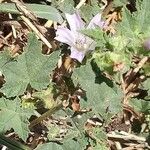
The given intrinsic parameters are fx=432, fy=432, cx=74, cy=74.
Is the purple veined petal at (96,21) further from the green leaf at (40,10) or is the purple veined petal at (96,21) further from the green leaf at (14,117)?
the green leaf at (14,117)

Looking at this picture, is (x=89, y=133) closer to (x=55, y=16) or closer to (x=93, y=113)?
(x=93, y=113)

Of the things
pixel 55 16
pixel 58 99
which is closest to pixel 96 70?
pixel 58 99

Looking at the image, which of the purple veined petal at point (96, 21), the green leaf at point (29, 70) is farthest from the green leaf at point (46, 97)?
the purple veined petal at point (96, 21)

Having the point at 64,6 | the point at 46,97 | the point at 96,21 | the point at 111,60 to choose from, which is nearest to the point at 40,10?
the point at 64,6

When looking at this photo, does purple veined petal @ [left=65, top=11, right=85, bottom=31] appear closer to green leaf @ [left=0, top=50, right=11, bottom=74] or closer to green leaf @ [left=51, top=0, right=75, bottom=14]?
green leaf @ [left=51, top=0, right=75, bottom=14]

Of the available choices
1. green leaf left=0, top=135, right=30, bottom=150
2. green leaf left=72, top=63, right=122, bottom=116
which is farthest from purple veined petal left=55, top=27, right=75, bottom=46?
green leaf left=0, top=135, right=30, bottom=150

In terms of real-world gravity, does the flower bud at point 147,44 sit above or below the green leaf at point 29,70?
above
